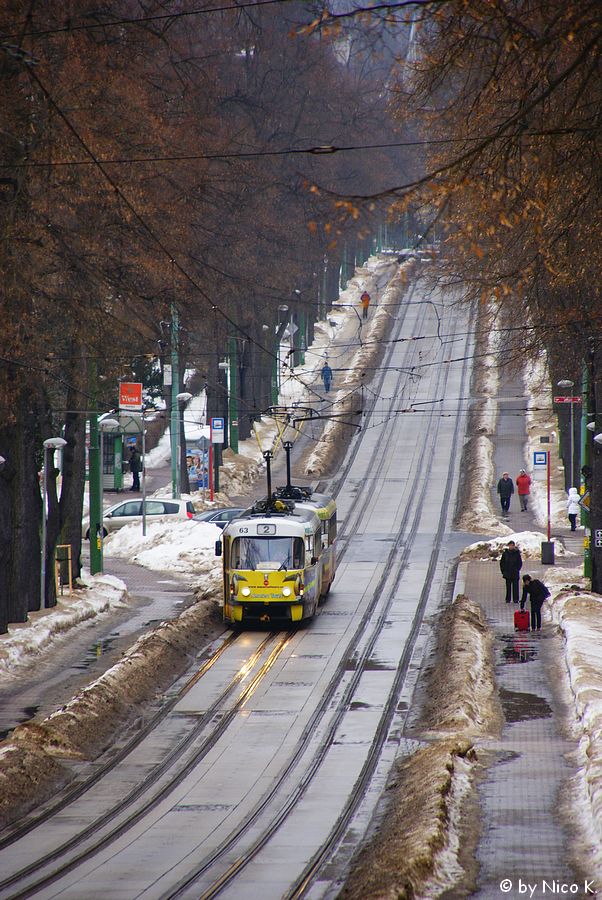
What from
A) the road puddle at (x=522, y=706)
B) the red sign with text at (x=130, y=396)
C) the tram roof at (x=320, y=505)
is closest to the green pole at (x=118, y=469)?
the red sign with text at (x=130, y=396)

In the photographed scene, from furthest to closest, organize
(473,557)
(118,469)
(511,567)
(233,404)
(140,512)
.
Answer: (233,404), (118,469), (140,512), (473,557), (511,567)

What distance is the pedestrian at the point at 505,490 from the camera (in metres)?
44.9

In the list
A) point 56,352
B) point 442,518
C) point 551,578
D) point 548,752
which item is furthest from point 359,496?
point 548,752

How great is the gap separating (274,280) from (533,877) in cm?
4083

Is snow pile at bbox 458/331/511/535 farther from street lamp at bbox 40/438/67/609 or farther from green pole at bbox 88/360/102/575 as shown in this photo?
street lamp at bbox 40/438/67/609

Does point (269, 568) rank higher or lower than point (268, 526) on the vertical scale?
lower

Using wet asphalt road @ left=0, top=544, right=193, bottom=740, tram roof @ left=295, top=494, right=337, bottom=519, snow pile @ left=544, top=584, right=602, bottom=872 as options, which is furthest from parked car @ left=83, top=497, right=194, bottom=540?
snow pile @ left=544, top=584, right=602, bottom=872

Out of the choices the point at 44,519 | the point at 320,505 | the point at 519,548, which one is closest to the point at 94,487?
the point at 44,519

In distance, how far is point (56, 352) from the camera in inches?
1126

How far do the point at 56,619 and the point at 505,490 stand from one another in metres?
22.4

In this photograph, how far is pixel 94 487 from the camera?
3209cm

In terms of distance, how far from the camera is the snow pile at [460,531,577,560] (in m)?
36.2

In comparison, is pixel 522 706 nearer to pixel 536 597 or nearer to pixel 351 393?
pixel 536 597

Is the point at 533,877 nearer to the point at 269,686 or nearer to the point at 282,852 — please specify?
the point at 282,852
